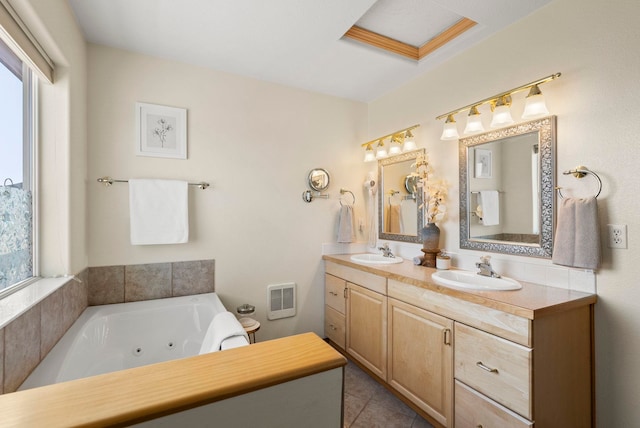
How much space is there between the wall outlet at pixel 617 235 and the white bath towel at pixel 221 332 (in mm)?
1861

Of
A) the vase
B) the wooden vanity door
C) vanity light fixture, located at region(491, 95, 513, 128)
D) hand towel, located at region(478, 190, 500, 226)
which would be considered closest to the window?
the wooden vanity door

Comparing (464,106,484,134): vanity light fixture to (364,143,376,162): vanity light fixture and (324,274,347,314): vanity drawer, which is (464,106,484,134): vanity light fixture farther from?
(324,274,347,314): vanity drawer

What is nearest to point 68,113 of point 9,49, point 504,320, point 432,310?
A: point 9,49

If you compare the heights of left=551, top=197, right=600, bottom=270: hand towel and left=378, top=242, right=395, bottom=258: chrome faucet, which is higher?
left=551, top=197, right=600, bottom=270: hand towel

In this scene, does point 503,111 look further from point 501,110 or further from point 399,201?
point 399,201

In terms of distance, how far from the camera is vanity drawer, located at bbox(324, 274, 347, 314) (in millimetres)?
2633

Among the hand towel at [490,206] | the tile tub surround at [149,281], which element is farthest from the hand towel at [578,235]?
the tile tub surround at [149,281]

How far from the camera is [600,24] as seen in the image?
1517 millimetres

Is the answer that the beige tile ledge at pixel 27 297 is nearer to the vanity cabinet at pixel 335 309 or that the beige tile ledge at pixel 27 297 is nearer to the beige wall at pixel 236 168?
the beige wall at pixel 236 168

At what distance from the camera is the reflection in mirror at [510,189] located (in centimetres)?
172

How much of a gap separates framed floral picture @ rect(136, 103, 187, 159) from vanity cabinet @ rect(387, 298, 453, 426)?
1969 millimetres

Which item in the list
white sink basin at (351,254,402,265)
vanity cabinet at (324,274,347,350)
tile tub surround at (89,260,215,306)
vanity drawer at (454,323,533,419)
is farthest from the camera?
vanity cabinet at (324,274,347,350)

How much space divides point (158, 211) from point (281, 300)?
4.16ft

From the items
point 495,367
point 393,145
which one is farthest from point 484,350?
point 393,145
